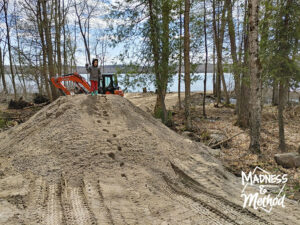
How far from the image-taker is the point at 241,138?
9.70 meters

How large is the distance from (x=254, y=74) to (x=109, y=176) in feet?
17.2

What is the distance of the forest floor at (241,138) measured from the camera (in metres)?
6.39

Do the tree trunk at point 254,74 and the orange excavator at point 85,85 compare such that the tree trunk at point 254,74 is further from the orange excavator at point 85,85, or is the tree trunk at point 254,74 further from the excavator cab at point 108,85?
the excavator cab at point 108,85

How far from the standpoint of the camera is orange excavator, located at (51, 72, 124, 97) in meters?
9.27

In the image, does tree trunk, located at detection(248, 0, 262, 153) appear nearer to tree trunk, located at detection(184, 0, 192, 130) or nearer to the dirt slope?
the dirt slope

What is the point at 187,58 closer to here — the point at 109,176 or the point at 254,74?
the point at 254,74

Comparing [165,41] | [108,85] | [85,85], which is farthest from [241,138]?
[85,85]

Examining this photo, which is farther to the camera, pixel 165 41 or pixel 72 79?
pixel 165 41

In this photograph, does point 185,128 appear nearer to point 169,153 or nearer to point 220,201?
point 169,153

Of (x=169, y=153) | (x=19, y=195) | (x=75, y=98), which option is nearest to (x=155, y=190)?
(x=169, y=153)

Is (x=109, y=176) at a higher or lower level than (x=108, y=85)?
lower

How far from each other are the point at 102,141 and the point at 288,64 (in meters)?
6.15

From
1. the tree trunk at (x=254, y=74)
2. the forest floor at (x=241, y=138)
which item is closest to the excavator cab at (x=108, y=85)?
the forest floor at (x=241, y=138)

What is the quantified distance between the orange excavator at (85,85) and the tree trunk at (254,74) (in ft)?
18.6
